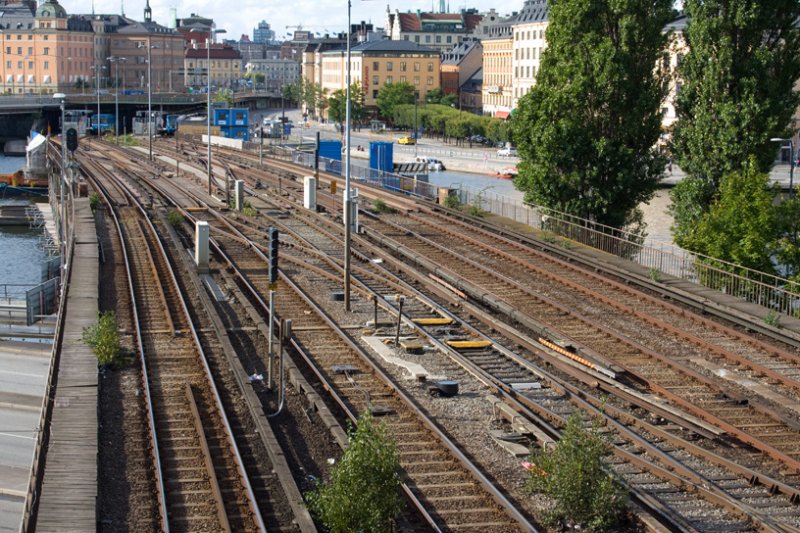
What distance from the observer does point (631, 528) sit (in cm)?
1340

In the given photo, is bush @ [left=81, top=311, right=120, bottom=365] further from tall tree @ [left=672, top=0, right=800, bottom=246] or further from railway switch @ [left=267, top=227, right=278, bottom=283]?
tall tree @ [left=672, top=0, right=800, bottom=246]

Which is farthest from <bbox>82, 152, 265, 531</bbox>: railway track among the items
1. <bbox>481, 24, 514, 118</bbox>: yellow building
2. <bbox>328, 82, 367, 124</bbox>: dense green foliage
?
<bbox>481, 24, 514, 118</bbox>: yellow building

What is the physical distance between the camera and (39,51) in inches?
Result: 6545

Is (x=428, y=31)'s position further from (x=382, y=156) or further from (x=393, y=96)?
(x=382, y=156)


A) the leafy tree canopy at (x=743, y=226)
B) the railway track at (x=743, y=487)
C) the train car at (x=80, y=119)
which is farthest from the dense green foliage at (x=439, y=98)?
the railway track at (x=743, y=487)

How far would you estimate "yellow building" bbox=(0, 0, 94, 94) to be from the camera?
164250 millimetres

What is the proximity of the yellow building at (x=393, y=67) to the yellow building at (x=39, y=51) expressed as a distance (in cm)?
4648

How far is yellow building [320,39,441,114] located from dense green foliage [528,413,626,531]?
12930 cm

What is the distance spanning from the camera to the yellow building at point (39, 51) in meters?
164

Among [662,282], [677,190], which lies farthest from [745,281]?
[677,190]

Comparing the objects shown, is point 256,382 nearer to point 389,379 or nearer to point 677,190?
point 389,379

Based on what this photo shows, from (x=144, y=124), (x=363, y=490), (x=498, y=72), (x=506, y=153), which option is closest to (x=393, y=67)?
(x=498, y=72)

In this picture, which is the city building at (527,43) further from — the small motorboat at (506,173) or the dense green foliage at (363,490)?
the dense green foliage at (363,490)

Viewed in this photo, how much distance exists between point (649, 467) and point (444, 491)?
2780mm
